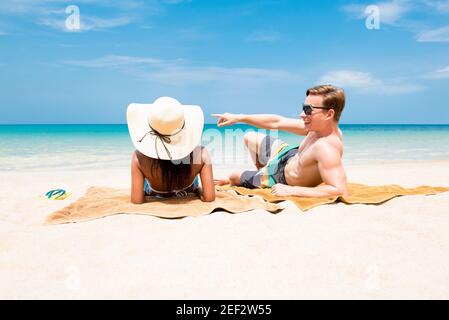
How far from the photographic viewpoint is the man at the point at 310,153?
4.64m

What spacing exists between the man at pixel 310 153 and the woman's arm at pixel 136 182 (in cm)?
121

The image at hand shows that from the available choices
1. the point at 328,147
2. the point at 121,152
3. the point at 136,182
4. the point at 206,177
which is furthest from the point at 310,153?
the point at 121,152

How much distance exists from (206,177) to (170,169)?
1.26ft

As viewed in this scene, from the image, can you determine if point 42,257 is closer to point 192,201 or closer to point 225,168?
point 192,201

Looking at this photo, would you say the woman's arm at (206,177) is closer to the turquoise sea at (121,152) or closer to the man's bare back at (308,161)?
the man's bare back at (308,161)

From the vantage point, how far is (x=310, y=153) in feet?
15.6

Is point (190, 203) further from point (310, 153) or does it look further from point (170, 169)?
point (310, 153)

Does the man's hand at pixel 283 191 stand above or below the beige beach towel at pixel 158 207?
above

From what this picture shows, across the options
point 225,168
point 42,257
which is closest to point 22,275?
point 42,257

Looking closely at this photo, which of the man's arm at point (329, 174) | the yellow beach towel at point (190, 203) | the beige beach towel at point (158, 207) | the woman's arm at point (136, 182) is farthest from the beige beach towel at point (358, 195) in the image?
the woman's arm at point (136, 182)

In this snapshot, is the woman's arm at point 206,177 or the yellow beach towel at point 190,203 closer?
the yellow beach towel at point 190,203

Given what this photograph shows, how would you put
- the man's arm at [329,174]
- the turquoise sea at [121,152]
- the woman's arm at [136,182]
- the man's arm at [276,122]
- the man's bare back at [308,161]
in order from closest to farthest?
the woman's arm at [136,182], the man's arm at [329,174], the man's bare back at [308,161], the man's arm at [276,122], the turquoise sea at [121,152]

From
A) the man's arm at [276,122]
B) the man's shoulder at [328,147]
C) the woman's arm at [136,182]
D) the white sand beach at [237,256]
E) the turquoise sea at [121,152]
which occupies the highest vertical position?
the man's arm at [276,122]

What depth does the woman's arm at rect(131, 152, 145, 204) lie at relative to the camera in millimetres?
4145
